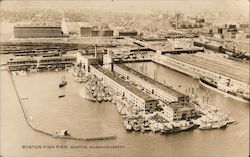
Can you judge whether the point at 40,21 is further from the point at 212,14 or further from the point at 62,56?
the point at 212,14

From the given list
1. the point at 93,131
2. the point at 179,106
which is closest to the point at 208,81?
the point at 179,106

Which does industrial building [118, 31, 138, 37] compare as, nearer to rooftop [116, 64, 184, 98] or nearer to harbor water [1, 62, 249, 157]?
rooftop [116, 64, 184, 98]

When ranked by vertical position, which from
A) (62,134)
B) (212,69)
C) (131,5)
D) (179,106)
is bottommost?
(62,134)

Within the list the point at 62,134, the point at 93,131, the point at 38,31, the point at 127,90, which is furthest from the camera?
the point at 38,31

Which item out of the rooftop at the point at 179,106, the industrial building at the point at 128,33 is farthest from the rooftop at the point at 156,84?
the industrial building at the point at 128,33

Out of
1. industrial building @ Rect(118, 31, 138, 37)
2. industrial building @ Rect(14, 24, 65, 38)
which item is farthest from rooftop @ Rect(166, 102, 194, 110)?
industrial building @ Rect(14, 24, 65, 38)

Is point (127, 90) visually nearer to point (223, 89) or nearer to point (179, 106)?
point (179, 106)
